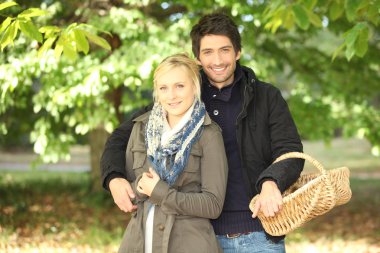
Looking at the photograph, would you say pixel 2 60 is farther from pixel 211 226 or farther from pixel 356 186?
pixel 356 186

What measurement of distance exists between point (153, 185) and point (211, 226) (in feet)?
1.26

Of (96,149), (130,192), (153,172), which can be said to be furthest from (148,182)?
(96,149)

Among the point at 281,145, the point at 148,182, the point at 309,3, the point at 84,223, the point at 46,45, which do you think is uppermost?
the point at 309,3

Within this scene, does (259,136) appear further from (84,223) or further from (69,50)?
(84,223)

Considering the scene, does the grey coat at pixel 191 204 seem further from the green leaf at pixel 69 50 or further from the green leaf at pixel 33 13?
the green leaf at pixel 33 13

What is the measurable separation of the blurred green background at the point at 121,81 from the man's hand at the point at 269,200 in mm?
1230

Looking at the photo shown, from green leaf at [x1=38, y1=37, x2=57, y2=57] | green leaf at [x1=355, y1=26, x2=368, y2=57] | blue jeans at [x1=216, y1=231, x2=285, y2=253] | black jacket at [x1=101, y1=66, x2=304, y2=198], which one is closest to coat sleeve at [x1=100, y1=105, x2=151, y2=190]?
black jacket at [x1=101, y1=66, x2=304, y2=198]

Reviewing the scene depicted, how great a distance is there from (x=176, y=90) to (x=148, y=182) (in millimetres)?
472

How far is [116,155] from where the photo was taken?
10.1 ft

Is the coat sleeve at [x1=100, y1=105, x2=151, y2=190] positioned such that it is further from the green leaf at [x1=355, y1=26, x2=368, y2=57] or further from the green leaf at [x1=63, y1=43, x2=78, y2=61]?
the green leaf at [x1=355, y1=26, x2=368, y2=57]

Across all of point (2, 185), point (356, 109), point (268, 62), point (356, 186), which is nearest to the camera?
point (268, 62)

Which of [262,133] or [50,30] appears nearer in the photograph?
[262,133]

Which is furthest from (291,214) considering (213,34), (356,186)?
(356,186)

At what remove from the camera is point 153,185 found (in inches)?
109
